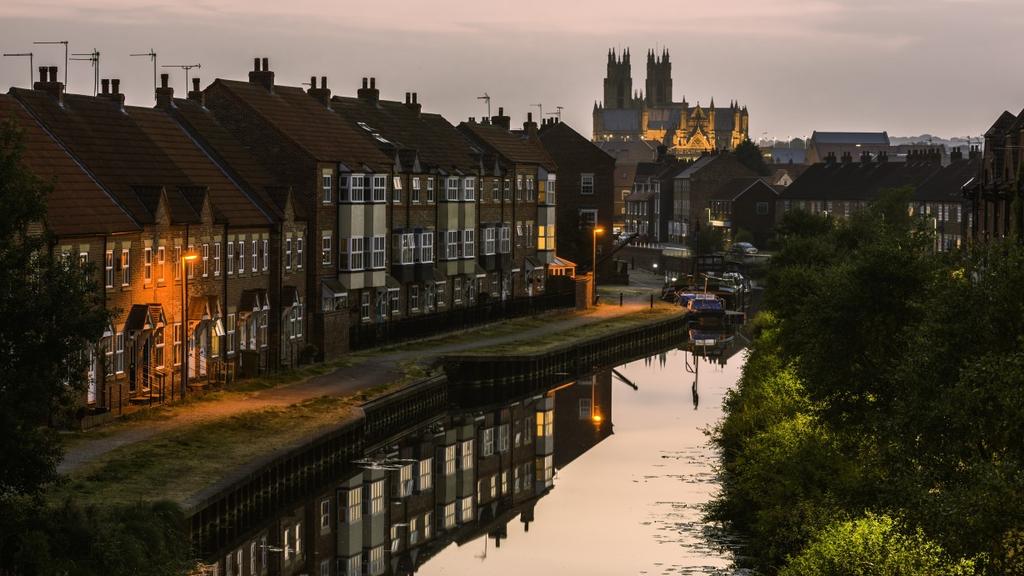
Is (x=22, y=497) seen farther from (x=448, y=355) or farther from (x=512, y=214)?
→ (x=512, y=214)

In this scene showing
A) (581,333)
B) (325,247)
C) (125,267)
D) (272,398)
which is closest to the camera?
(125,267)

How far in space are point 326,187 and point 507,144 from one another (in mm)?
31029

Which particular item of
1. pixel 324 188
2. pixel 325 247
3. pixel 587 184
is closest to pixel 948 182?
pixel 587 184

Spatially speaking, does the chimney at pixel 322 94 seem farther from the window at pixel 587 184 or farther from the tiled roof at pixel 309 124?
the window at pixel 587 184

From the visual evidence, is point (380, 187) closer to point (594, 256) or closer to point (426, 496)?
point (426, 496)

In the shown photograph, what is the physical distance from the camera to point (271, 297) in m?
67.8

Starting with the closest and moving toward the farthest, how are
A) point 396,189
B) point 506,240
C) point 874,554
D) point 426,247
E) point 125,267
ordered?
point 874,554, point 125,267, point 396,189, point 426,247, point 506,240

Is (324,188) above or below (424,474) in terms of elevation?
above

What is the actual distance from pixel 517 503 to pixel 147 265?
14574 millimetres

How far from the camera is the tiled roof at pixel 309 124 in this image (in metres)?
73.8

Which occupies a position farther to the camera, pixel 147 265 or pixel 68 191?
pixel 147 265

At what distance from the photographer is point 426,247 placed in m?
86.0

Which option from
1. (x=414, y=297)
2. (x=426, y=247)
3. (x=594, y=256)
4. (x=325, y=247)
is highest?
(x=325, y=247)

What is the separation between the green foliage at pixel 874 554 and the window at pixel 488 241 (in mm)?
63170
